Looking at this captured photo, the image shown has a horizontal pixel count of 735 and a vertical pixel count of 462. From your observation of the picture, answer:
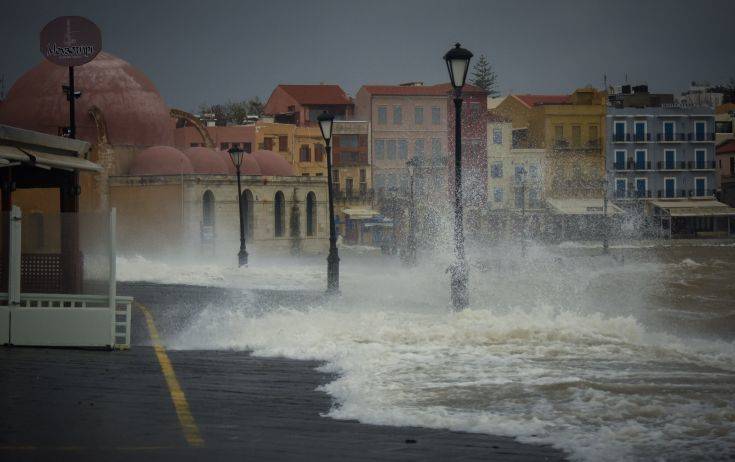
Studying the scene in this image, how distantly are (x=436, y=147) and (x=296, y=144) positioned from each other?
12.9 meters

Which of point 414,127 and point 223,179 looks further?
point 414,127

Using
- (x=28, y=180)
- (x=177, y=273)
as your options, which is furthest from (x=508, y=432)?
(x=177, y=273)

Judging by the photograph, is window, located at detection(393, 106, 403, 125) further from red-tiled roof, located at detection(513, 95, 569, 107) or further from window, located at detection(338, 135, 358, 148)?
red-tiled roof, located at detection(513, 95, 569, 107)

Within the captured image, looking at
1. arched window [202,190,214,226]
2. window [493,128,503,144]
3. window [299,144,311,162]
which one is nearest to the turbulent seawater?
arched window [202,190,214,226]

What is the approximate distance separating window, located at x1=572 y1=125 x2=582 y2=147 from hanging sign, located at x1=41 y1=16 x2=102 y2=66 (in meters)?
62.1

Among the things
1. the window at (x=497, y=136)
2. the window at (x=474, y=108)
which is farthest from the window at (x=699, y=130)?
the window at (x=474, y=108)

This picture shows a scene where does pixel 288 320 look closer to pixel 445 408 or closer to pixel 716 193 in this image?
pixel 445 408

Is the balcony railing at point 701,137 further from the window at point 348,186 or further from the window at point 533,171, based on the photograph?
the window at point 348,186

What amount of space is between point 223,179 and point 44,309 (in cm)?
4398

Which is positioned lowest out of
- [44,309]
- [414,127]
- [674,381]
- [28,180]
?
[674,381]

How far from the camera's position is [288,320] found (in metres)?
16.4

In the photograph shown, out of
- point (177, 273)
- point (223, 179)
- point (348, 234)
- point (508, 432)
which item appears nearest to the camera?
point (508, 432)

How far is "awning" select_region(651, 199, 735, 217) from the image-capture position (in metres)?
80.9

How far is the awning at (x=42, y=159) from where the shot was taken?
41.3 feet
